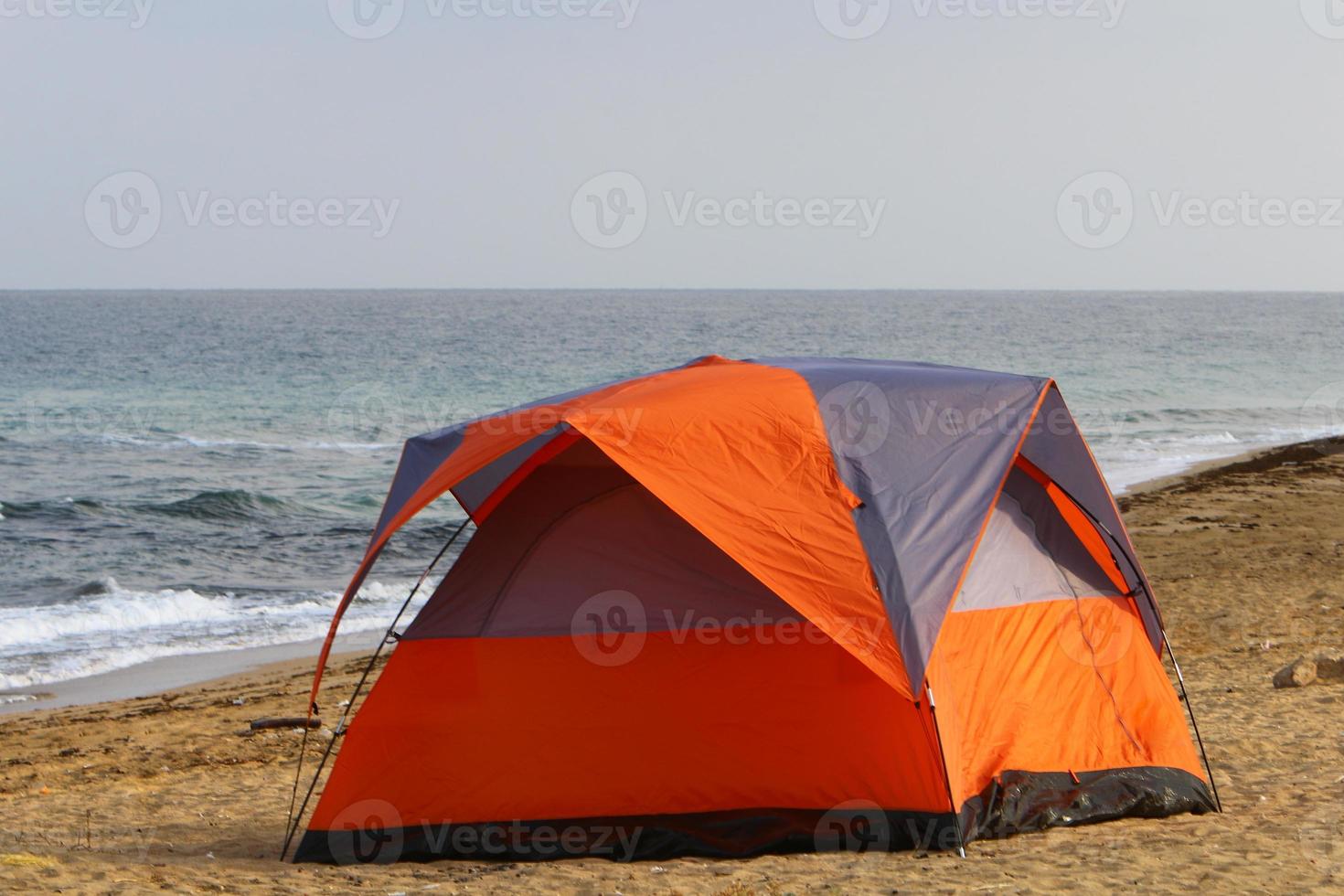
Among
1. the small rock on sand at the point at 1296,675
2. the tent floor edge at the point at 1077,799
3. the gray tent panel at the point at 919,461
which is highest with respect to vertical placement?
the gray tent panel at the point at 919,461

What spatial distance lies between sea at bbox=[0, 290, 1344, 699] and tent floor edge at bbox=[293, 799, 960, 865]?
25.0 feet

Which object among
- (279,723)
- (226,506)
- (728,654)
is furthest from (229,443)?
(728,654)

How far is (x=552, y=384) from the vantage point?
1831 inches

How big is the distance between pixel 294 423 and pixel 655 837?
3130 cm

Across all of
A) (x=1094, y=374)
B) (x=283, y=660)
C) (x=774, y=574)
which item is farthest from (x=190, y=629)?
(x=1094, y=374)

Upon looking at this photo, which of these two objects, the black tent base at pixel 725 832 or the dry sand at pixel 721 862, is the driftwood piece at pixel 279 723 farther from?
the black tent base at pixel 725 832

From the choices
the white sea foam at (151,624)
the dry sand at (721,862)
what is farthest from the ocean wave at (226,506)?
the dry sand at (721,862)

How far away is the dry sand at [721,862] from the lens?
5.20 m

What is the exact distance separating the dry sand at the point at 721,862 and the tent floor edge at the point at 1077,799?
0.31 feet

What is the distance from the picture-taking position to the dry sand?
520 centimetres

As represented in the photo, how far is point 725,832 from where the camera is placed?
227 inches

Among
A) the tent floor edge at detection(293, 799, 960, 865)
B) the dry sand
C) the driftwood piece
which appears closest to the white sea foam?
the dry sand

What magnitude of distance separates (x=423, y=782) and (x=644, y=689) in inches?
44.3

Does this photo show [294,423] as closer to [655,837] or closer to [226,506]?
[226,506]
